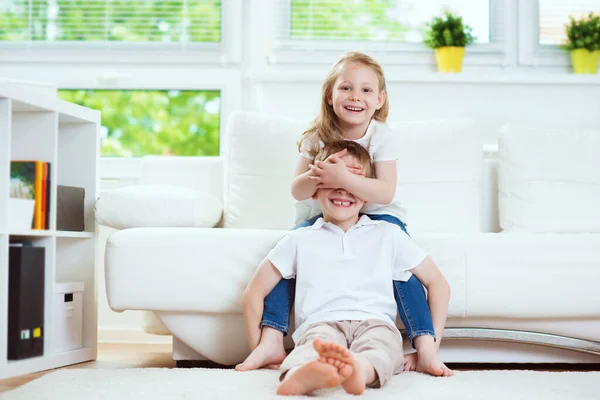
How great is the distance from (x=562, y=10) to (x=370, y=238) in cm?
183

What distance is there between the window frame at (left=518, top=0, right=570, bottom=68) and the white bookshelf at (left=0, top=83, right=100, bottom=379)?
1.78 metres

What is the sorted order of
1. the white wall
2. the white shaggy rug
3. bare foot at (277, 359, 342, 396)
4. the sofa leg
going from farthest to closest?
the white wall, the sofa leg, the white shaggy rug, bare foot at (277, 359, 342, 396)

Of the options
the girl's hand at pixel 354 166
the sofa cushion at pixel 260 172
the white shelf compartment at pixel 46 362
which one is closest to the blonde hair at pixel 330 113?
the girl's hand at pixel 354 166

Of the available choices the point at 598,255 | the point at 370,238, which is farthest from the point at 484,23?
A: the point at 370,238

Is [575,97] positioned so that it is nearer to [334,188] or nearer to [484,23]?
[484,23]

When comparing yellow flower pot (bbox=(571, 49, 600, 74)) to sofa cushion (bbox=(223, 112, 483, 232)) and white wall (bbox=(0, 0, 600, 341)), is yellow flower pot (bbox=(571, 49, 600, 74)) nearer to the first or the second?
white wall (bbox=(0, 0, 600, 341))

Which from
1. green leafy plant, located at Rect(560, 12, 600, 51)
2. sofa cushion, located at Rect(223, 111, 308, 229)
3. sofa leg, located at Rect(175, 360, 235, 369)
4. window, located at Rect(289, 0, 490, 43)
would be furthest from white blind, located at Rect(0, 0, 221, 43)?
sofa leg, located at Rect(175, 360, 235, 369)

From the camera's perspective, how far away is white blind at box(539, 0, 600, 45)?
321 centimetres

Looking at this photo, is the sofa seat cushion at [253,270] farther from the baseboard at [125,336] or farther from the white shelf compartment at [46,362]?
the baseboard at [125,336]

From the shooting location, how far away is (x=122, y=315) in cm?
296

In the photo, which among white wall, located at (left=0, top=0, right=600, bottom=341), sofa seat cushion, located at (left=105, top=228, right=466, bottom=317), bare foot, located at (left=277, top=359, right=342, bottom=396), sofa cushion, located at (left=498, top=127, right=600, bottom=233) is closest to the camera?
bare foot, located at (left=277, top=359, right=342, bottom=396)

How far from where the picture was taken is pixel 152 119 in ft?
10.7

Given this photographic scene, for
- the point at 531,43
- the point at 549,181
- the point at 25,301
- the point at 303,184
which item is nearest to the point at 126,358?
the point at 25,301

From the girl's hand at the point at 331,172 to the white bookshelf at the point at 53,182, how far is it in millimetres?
746
